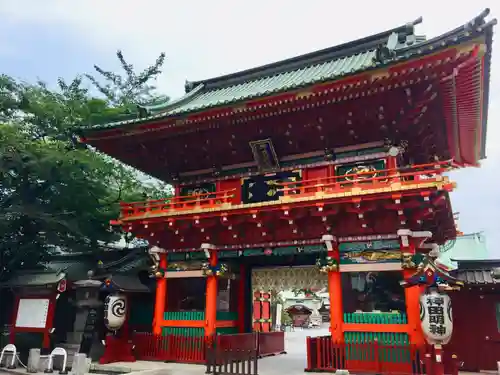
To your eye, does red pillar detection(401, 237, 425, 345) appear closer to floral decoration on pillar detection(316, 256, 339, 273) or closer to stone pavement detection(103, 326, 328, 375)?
floral decoration on pillar detection(316, 256, 339, 273)

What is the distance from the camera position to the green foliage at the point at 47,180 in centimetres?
1553

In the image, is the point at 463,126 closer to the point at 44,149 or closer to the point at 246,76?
the point at 246,76

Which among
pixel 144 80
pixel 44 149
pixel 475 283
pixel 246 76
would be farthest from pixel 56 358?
pixel 144 80

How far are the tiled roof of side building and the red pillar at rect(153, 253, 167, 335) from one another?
5.27m

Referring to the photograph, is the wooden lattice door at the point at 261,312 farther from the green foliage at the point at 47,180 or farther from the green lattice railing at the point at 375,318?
the green foliage at the point at 47,180

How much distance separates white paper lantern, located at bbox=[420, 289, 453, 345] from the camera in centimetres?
921

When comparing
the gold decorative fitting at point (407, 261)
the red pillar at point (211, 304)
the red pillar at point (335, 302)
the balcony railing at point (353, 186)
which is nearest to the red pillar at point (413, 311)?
the gold decorative fitting at point (407, 261)

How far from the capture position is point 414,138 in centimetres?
1248

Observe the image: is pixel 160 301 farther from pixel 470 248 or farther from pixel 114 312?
pixel 470 248

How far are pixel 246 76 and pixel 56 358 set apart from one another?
1429 centimetres

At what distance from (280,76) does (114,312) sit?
1217 centimetres

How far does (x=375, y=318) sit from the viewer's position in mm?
10734

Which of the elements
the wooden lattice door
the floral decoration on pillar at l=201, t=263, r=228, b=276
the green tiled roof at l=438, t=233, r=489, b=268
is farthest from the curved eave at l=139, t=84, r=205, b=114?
the green tiled roof at l=438, t=233, r=489, b=268

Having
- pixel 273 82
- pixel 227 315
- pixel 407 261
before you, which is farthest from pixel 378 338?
pixel 273 82
